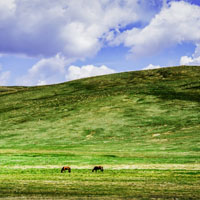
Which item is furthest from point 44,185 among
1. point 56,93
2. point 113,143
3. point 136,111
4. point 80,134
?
point 56,93

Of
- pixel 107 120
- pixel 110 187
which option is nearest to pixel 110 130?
pixel 107 120

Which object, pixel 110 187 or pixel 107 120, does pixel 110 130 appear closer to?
pixel 107 120

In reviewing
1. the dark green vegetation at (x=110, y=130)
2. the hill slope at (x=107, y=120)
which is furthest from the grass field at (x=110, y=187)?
the hill slope at (x=107, y=120)

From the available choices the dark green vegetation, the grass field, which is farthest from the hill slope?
→ the grass field

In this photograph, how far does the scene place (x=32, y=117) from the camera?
96.2 meters

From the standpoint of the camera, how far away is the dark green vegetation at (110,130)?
24075 mm

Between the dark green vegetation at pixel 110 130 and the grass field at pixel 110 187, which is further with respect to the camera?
the dark green vegetation at pixel 110 130

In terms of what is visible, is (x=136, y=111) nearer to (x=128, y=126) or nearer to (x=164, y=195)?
(x=128, y=126)

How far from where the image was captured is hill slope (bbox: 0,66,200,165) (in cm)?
5541

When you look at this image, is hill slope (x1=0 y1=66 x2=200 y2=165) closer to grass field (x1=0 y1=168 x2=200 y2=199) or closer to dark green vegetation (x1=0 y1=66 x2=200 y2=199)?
dark green vegetation (x1=0 y1=66 x2=200 y2=199)

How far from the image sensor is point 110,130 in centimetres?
7781

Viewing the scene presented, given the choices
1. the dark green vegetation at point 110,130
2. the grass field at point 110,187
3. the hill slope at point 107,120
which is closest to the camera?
the grass field at point 110,187

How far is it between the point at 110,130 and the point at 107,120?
7923mm

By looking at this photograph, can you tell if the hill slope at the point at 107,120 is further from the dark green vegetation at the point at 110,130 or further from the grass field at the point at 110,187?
the grass field at the point at 110,187
